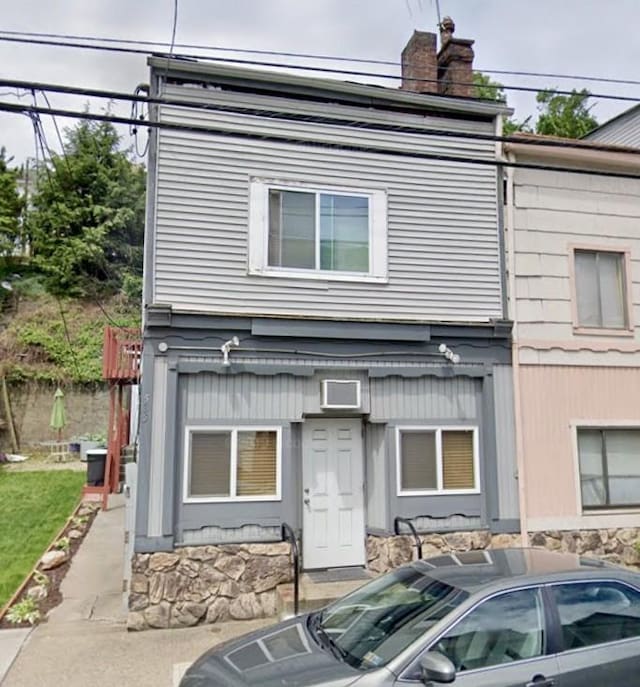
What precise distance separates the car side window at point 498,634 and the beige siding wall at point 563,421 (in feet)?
16.1

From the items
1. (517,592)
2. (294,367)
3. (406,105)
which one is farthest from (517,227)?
(517,592)

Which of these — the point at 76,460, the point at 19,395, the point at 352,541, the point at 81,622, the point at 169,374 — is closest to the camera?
the point at 81,622

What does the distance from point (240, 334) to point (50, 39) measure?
3.97 m

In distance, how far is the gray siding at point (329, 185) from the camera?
766 cm

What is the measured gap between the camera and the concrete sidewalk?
17.8 feet

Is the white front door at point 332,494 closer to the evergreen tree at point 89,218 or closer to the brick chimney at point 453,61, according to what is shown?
the brick chimney at point 453,61

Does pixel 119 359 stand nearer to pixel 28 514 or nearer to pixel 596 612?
pixel 28 514

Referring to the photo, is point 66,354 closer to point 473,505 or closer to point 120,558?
point 120,558

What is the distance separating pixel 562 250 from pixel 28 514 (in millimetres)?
11147

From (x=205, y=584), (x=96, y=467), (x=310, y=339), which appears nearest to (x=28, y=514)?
(x=96, y=467)

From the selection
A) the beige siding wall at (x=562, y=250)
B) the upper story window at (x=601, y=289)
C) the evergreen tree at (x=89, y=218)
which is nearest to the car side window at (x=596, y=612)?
the beige siding wall at (x=562, y=250)

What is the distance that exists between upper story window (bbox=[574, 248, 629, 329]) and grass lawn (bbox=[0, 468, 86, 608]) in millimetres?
9271

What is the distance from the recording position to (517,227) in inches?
347

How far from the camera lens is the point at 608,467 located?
8.63 metres
